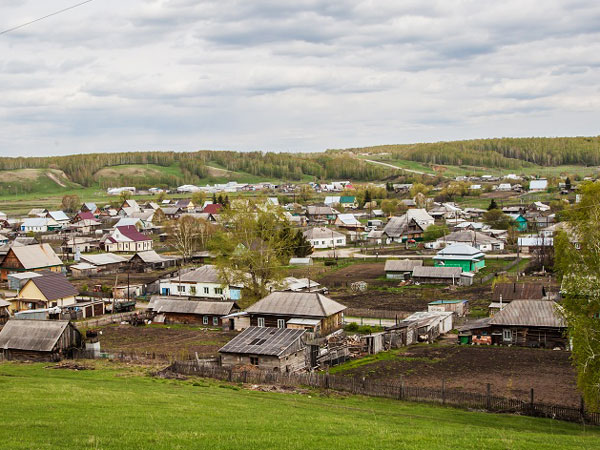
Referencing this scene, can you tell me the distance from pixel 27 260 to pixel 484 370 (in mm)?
49032

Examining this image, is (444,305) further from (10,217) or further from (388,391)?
(10,217)

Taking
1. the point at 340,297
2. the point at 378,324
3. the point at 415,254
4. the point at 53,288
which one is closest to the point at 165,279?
the point at 53,288

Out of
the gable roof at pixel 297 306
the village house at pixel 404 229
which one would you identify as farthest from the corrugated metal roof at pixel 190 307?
the village house at pixel 404 229

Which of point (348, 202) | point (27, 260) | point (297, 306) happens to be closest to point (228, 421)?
point (297, 306)

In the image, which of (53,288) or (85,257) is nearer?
(53,288)

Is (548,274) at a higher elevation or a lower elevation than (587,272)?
lower

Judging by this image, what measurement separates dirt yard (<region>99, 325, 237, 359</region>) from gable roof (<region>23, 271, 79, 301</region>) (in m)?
7.75

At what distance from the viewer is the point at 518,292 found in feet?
145

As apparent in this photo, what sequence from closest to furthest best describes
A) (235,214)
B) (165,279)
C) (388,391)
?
(388,391) < (235,214) < (165,279)

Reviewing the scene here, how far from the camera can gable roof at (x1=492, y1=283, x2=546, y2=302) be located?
142ft

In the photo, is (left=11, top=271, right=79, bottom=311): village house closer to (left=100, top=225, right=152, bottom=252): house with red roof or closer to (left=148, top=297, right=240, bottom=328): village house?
(left=148, top=297, right=240, bottom=328): village house

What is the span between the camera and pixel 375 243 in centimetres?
8925

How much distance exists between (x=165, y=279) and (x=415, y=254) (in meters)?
32.2

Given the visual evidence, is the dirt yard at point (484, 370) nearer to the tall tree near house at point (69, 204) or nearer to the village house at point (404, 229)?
the village house at point (404, 229)
